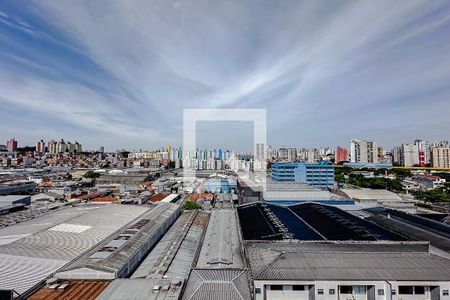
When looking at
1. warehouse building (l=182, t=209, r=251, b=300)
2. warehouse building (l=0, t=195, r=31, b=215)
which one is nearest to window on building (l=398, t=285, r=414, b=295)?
warehouse building (l=182, t=209, r=251, b=300)

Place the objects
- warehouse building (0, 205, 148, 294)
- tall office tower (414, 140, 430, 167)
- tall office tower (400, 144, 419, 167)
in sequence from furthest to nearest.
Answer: tall office tower (400, 144, 419, 167), tall office tower (414, 140, 430, 167), warehouse building (0, 205, 148, 294)

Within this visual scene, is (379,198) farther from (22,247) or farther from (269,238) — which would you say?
(22,247)

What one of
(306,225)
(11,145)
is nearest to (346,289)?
(306,225)

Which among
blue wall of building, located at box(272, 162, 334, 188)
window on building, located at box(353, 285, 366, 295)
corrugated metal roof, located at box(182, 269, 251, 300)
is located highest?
blue wall of building, located at box(272, 162, 334, 188)

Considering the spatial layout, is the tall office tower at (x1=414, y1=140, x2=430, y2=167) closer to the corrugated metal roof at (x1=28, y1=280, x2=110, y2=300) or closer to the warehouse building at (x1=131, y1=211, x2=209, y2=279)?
the warehouse building at (x1=131, y1=211, x2=209, y2=279)

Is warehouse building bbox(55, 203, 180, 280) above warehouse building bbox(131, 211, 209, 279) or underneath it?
above

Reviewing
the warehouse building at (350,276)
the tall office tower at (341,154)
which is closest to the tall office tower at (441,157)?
the tall office tower at (341,154)

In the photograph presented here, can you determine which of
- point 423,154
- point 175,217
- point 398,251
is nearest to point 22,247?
point 175,217
